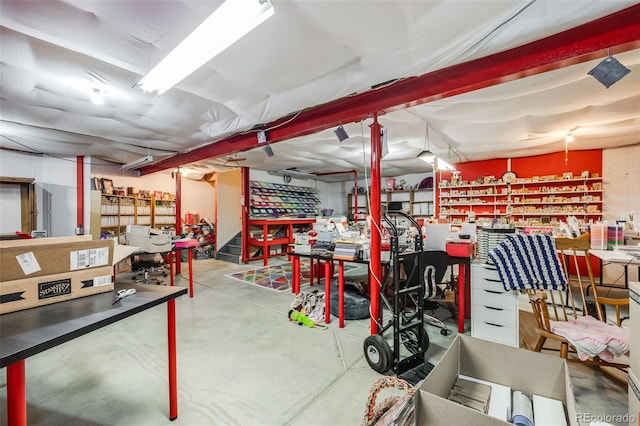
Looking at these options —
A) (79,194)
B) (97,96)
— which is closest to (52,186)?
(79,194)

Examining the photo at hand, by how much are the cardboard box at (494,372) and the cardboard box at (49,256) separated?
78.3 inches

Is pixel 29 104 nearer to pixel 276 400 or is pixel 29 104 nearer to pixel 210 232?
pixel 276 400

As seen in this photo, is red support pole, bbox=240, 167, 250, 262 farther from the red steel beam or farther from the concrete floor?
the red steel beam

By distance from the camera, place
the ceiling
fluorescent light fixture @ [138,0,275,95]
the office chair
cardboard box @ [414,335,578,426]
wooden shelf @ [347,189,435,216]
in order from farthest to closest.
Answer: wooden shelf @ [347,189,435,216]
the office chair
the ceiling
fluorescent light fixture @ [138,0,275,95]
cardboard box @ [414,335,578,426]

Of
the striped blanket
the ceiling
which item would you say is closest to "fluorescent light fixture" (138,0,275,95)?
the ceiling

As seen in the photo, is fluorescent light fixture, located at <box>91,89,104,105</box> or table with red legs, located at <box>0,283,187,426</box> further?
fluorescent light fixture, located at <box>91,89,104,105</box>

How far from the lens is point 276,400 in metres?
1.96

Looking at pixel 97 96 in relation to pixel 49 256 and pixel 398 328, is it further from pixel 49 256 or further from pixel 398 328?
pixel 398 328

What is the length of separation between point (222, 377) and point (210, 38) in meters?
2.50

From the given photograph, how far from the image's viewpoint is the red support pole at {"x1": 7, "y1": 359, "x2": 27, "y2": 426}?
3.55 feet

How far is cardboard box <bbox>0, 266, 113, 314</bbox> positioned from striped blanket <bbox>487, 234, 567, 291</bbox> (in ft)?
10.2

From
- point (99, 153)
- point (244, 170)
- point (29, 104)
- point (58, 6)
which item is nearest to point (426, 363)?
point (58, 6)

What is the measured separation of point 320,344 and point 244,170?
582 cm

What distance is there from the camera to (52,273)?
5.13 ft
